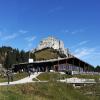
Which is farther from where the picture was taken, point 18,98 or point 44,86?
point 44,86

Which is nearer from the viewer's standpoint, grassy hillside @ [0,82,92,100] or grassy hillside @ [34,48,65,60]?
grassy hillside @ [0,82,92,100]

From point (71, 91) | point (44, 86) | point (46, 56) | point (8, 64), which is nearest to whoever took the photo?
point (44, 86)

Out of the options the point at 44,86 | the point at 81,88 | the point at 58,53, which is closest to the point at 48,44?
the point at 58,53

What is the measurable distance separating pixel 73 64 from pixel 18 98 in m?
66.3

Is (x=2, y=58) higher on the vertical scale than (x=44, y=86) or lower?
higher

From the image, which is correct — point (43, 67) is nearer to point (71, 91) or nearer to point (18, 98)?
point (71, 91)

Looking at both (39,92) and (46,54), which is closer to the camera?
(39,92)

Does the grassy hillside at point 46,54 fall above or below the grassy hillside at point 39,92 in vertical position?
above

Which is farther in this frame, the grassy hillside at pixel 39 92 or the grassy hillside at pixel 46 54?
the grassy hillside at pixel 46 54

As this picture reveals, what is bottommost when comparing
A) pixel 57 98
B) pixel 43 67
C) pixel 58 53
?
pixel 57 98

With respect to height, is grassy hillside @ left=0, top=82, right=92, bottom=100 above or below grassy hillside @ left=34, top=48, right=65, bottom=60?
below

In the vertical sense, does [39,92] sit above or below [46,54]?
below

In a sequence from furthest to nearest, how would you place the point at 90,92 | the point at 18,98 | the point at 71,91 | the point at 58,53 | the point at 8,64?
the point at 58,53 → the point at 8,64 → the point at 90,92 → the point at 71,91 → the point at 18,98

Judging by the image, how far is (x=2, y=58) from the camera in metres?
154
